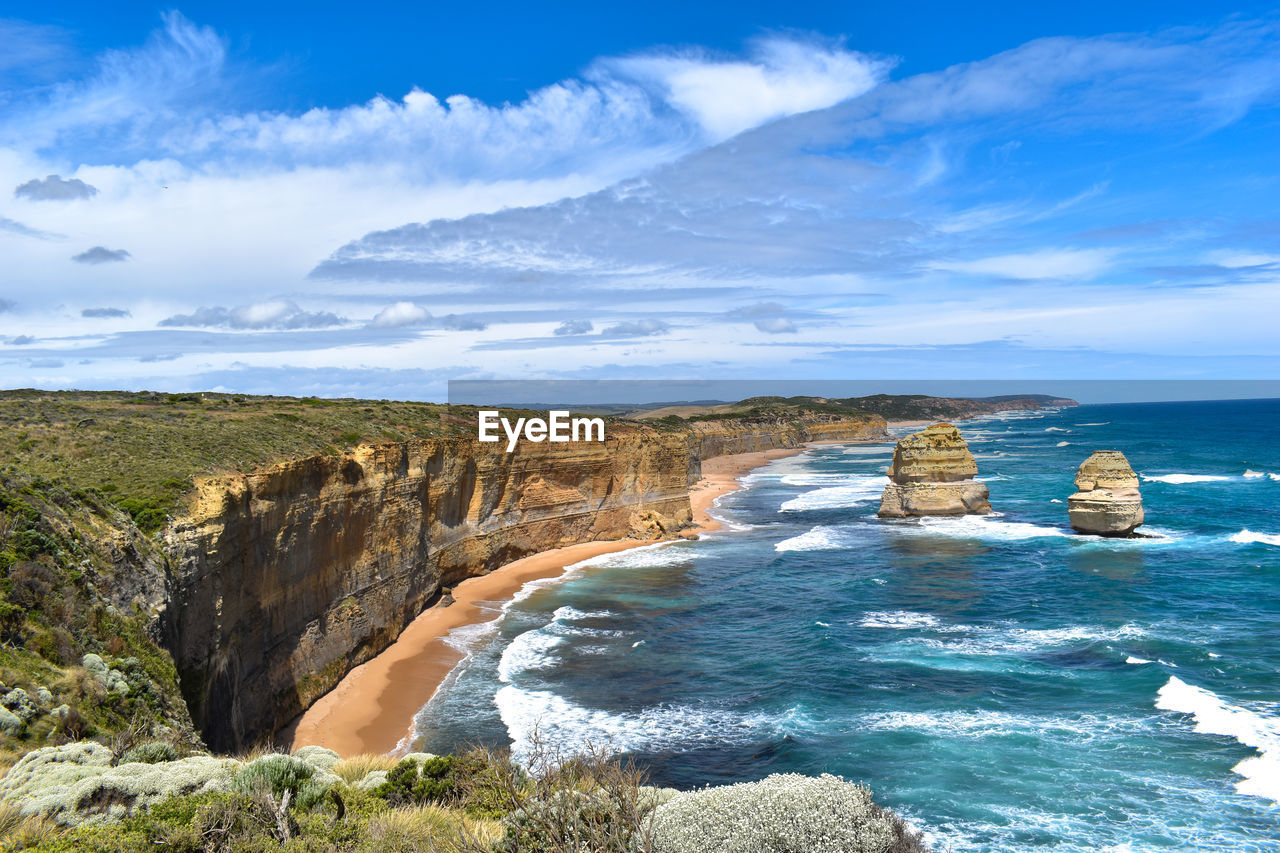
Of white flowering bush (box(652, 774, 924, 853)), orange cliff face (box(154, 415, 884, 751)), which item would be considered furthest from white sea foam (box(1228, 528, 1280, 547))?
Answer: white flowering bush (box(652, 774, 924, 853))

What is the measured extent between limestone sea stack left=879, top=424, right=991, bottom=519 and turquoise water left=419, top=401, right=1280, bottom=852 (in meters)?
4.13

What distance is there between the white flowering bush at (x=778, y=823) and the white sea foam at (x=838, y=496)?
49.7m

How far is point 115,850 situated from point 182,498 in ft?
38.0

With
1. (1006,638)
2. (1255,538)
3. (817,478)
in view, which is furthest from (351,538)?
(817,478)

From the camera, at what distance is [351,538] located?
85.6 feet

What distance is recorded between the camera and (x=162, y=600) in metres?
14.7

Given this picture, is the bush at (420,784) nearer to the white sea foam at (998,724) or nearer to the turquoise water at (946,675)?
the turquoise water at (946,675)

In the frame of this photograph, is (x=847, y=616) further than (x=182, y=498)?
Yes

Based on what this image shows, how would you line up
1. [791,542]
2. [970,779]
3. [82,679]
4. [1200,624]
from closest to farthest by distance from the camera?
[82,679] → [970,779] → [1200,624] → [791,542]

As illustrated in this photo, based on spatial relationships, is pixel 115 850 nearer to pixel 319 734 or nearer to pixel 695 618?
pixel 319 734

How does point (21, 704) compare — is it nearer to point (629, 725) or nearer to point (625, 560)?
point (629, 725)

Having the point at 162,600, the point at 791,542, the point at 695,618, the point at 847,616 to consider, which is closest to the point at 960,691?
the point at 847,616

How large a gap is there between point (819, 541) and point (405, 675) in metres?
26.8

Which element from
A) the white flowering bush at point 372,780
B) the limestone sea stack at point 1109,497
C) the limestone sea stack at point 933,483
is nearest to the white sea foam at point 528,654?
the white flowering bush at point 372,780
